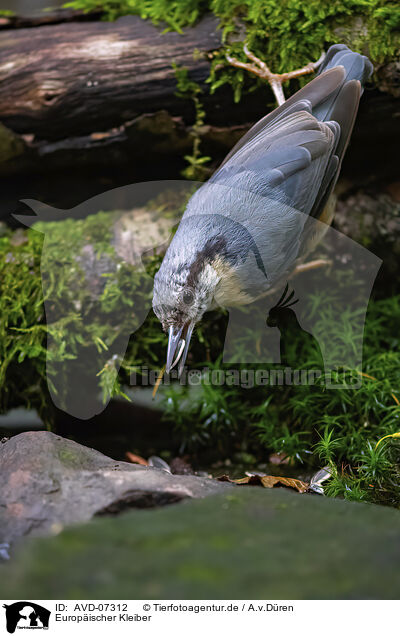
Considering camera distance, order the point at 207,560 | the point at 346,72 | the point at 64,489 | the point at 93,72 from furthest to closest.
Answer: the point at 93,72 → the point at 346,72 → the point at 64,489 → the point at 207,560

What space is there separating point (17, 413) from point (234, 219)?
1.66 metres

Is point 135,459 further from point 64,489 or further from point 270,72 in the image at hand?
point 270,72

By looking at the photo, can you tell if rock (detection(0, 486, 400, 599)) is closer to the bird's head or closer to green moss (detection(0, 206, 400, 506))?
the bird's head

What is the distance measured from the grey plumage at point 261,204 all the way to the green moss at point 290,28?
0.20 metres

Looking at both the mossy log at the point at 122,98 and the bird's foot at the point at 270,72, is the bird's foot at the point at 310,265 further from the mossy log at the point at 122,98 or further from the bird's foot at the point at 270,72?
the bird's foot at the point at 270,72

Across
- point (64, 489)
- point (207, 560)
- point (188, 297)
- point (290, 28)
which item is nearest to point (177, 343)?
point (188, 297)

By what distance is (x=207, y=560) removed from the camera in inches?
45.3

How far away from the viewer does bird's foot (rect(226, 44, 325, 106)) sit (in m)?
2.88

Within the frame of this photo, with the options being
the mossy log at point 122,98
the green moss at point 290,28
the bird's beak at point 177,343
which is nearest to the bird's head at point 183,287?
the bird's beak at point 177,343

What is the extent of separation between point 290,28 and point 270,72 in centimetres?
25

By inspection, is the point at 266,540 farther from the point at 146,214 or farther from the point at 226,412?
the point at 146,214

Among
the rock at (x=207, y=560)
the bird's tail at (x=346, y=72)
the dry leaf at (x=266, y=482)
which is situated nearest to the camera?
the rock at (x=207, y=560)

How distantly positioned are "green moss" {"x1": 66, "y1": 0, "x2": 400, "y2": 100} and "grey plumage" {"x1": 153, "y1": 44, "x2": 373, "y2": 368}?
196 millimetres

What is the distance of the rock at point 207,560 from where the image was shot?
108 cm
